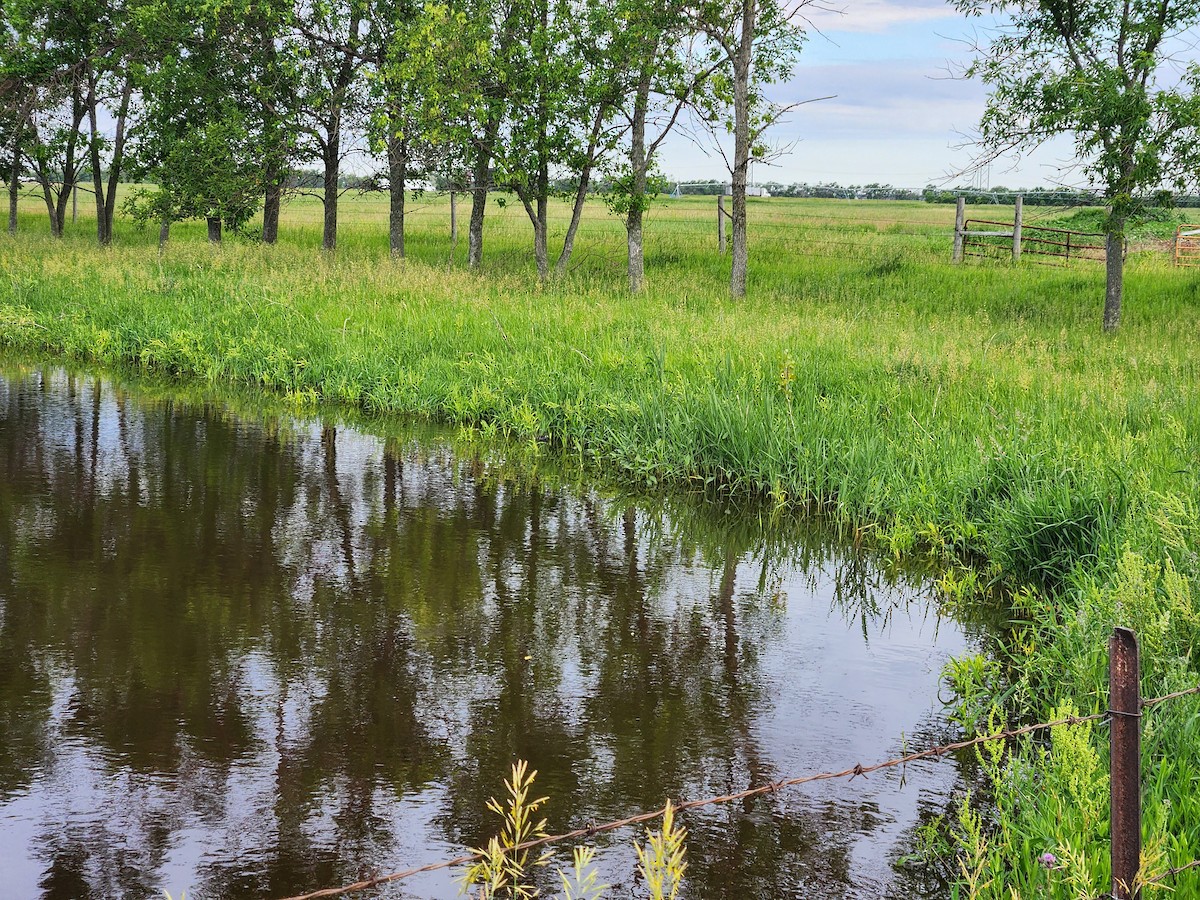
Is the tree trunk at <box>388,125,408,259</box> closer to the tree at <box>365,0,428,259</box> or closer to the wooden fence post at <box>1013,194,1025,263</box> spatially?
the tree at <box>365,0,428,259</box>

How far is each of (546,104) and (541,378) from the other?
43.9ft

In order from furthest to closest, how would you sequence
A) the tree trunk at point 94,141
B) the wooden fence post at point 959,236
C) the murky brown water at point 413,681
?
the tree trunk at point 94,141, the wooden fence post at point 959,236, the murky brown water at point 413,681

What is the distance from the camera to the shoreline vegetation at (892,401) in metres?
4.79

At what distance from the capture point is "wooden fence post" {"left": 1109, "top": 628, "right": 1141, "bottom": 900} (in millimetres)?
2764

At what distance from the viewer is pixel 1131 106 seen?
17.5 m

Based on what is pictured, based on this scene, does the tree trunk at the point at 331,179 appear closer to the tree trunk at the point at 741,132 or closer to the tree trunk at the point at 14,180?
the tree trunk at the point at 14,180

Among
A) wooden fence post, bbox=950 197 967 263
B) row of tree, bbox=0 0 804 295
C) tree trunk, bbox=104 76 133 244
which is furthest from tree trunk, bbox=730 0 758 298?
tree trunk, bbox=104 76 133 244

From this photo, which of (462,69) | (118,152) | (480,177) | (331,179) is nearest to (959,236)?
(480,177)

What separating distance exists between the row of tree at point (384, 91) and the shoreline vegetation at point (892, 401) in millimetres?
3593

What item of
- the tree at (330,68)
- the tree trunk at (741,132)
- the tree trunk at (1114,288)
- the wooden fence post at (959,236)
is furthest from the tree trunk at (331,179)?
the tree trunk at (1114,288)

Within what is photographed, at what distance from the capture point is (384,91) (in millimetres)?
28812

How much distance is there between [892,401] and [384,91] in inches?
849

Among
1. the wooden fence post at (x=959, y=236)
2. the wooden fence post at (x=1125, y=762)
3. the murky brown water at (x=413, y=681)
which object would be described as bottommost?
the murky brown water at (x=413, y=681)

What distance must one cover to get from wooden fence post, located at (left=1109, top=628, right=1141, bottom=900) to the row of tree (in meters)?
19.7
